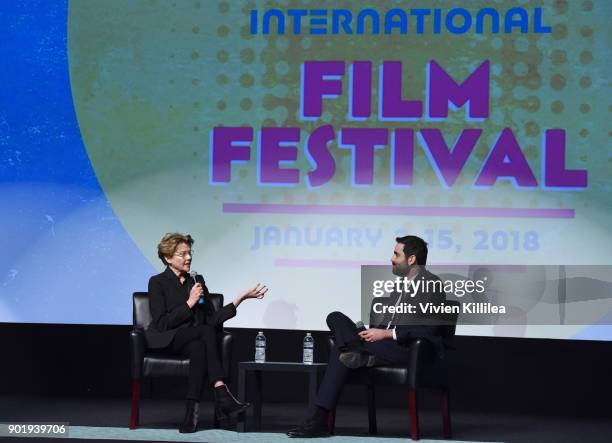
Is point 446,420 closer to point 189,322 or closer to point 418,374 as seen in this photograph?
point 418,374

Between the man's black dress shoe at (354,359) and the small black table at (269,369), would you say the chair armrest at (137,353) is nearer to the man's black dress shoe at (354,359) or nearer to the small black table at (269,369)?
the small black table at (269,369)

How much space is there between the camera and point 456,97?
7906 mm

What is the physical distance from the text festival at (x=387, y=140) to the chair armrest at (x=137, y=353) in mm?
1805

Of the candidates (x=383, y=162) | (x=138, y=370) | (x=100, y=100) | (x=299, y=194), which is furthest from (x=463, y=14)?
Answer: (x=138, y=370)

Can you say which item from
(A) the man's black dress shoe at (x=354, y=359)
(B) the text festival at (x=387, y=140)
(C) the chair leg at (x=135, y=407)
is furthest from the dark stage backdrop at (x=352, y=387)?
(A) the man's black dress shoe at (x=354, y=359)

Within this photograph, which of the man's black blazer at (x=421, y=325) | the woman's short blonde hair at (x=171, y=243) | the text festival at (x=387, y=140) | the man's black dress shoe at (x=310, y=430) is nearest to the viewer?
the man's black dress shoe at (x=310, y=430)

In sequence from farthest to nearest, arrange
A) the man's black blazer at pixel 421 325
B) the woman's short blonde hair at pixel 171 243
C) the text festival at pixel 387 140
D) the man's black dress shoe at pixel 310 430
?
the text festival at pixel 387 140
the woman's short blonde hair at pixel 171 243
the man's black blazer at pixel 421 325
the man's black dress shoe at pixel 310 430

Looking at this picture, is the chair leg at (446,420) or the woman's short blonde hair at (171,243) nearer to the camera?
the chair leg at (446,420)

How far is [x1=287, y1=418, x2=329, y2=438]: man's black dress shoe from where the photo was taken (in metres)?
6.17

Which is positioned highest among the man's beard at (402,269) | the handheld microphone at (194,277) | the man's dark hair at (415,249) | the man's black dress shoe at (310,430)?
the man's dark hair at (415,249)

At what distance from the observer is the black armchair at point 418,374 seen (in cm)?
625

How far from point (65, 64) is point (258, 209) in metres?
1.63

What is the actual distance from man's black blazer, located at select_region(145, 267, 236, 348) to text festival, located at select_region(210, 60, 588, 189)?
154 centimetres

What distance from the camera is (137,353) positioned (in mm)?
6570
